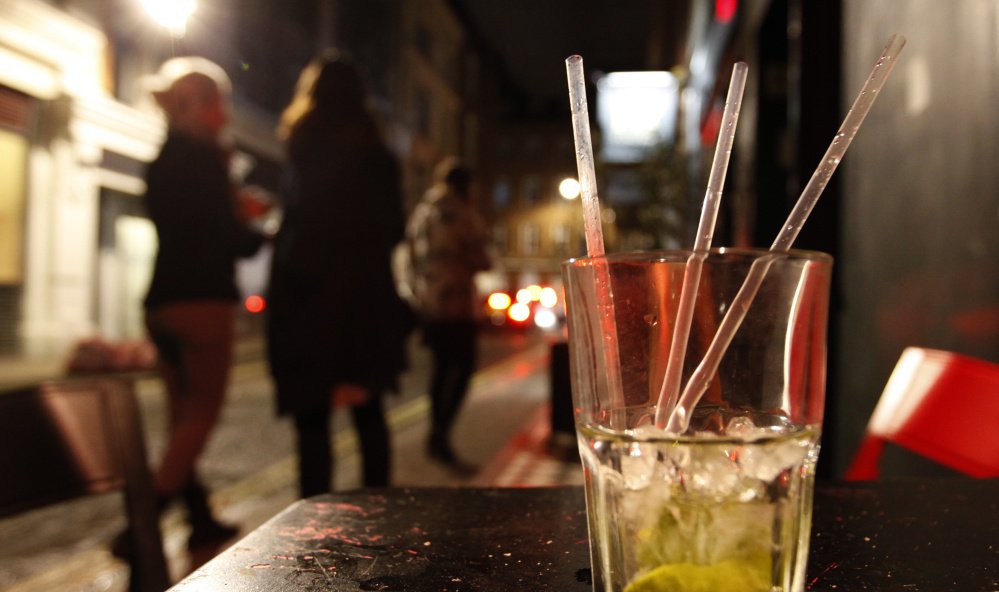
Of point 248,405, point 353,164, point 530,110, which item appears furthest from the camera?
point 530,110

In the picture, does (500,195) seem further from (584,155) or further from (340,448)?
(584,155)

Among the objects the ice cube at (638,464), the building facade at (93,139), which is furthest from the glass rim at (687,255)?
the building facade at (93,139)

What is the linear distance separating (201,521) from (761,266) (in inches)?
111

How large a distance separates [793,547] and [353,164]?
91.7 inches

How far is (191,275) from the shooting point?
9.05 feet

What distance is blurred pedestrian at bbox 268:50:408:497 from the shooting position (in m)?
2.58

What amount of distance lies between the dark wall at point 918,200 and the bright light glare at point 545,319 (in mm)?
16913

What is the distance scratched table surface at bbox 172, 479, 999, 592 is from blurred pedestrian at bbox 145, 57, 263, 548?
2104 millimetres

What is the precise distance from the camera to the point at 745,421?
20.7 inches

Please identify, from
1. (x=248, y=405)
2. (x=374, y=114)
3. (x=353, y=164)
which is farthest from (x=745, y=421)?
(x=248, y=405)

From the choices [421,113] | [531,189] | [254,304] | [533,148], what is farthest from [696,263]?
[533,148]

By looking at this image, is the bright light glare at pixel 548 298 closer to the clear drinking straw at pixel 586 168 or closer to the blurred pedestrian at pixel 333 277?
the blurred pedestrian at pixel 333 277

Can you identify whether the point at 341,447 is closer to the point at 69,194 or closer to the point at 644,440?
the point at 644,440

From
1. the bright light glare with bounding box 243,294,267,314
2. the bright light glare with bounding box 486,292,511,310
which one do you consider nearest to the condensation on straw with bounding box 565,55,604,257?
the bright light glare with bounding box 243,294,267,314
